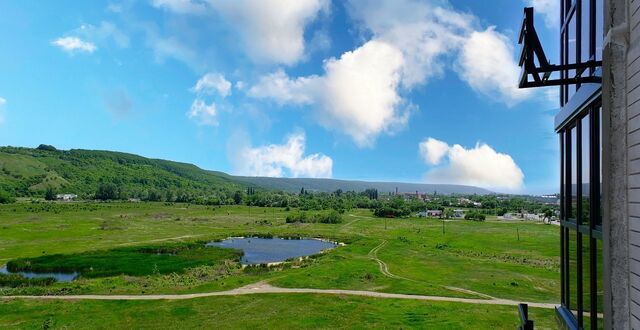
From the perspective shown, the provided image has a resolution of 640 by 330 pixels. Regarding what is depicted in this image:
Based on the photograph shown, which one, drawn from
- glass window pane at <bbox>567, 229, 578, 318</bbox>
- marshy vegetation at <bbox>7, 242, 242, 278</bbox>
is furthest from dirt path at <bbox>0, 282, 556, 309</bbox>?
glass window pane at <bbox>567, 229, 578, 318</bbox>

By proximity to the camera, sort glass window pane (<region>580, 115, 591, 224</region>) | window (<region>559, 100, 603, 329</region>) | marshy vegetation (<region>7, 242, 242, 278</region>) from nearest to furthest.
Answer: window (<region>559, 100, 603, 329</region>) → glass window pane (<region>580, 115, 591, 224</region>) → marshy vegetation (<region>7, 242, 242, 278</region>)

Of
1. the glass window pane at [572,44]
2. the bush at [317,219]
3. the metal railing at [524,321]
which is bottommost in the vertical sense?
the bush at [317,219]

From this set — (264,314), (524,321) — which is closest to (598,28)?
(524,321)

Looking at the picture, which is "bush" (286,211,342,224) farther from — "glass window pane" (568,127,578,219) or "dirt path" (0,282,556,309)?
"glass window pane" (568,127,578,219)

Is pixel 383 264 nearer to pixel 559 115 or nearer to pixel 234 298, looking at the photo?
pixel 234 298

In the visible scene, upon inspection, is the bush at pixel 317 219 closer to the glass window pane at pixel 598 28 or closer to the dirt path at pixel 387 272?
the dirt path at pixel 387 272

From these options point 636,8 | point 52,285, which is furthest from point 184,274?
point 636,8

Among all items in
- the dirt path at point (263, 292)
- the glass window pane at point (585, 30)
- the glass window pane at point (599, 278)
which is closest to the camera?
the glass window pane at point (599, 278)

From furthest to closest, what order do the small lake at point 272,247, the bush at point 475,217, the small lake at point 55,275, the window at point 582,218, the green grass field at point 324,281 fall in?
1. the bush at point 475,217
2. the small lake at point 272,247
3. the small lake at point 55,275
4. the green grass field at point 324,281
5. the window at point 582,218

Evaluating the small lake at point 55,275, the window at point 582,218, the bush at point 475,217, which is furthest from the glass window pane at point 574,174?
the bush at point 475,217
